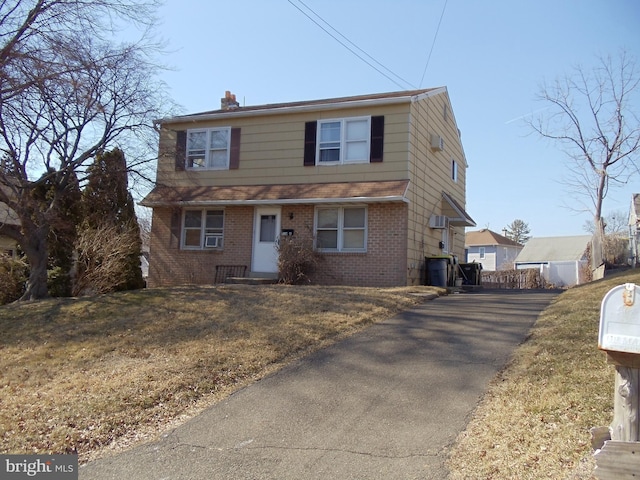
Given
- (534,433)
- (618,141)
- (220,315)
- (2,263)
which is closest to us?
(534,433)

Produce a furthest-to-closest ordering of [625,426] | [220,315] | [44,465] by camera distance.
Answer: [220,315], [44,465], [625,426]

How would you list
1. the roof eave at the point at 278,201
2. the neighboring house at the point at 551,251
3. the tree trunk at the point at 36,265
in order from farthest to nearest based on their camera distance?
the neighboring house at the point at 551,251
the roof eave at the point at 278,201
the tree trunk at the point at 36,265

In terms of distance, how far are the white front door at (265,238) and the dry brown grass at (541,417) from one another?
401 inches

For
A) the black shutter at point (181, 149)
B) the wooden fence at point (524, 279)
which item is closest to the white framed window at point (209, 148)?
the black shutter at point (181, 149)

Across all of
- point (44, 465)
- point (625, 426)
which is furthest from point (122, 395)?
point (625, 426)

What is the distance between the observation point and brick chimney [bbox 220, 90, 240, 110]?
64.8 feet

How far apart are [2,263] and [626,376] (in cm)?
1507

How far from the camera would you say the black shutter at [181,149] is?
56.3 feet

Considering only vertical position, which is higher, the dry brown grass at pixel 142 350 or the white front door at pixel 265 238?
the white front door at pixel 265 238

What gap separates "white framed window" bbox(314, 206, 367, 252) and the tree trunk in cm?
715

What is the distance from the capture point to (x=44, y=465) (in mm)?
4879

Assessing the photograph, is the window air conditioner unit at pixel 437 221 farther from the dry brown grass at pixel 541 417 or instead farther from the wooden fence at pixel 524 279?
the wooden fence at pixel 524 279

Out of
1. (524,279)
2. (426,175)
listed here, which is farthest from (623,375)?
(524,279)

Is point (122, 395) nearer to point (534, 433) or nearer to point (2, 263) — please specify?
point (534, 433)
